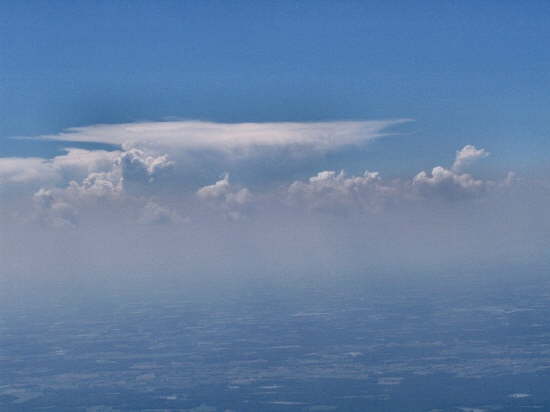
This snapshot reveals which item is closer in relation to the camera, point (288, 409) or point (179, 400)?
point (288, 409)

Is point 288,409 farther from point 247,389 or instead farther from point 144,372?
point 144,372

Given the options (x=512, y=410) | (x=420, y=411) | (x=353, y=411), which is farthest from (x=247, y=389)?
(x=512, y=410)

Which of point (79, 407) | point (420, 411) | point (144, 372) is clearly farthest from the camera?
point (144, 372)

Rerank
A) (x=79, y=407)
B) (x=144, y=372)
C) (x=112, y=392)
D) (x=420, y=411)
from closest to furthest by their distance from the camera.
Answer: (x=420, y=411) < (x=79, y=407) < (x=112, y=392) < (x=144, y=372)

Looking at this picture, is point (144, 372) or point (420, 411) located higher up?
point (144, 372)

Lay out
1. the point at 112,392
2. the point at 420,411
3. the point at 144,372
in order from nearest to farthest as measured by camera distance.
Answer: the point at 420,411 → the point at 112,392 → the point at 144,372

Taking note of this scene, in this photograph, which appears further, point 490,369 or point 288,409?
point 490,369

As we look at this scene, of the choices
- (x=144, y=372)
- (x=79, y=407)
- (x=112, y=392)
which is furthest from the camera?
(x=144, y=372)

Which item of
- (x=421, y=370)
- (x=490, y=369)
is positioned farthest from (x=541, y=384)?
(x=421, y=370)

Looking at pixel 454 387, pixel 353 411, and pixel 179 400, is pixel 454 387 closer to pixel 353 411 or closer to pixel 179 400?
pixel 353 411

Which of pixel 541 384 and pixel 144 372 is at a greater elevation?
pixel 144 372
